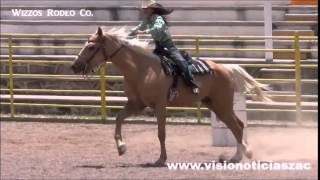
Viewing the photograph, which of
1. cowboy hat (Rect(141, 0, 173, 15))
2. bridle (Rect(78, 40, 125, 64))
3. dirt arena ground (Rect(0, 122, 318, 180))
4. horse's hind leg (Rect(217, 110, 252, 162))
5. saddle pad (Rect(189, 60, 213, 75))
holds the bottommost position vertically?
dirt arena ground (Rect(0, 122, 318, 180))

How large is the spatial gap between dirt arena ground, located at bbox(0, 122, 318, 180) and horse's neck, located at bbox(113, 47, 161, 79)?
1184 mm

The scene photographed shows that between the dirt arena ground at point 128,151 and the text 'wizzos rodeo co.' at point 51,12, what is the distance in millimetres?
2888

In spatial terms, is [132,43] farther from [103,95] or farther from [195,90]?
[103,95]

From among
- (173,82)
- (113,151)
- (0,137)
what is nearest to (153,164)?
(173,82)

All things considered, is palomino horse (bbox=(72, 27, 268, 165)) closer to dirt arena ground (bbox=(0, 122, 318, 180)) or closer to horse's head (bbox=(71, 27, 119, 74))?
horse's head (bbox=(71, 27, 119, 74))

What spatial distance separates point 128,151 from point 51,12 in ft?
22.0

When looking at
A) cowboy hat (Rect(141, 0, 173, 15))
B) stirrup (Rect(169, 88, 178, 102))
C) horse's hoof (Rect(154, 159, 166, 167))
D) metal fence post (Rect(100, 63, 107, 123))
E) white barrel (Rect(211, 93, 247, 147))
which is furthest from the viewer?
metal fence post (Rect(100, 63, 107, 123))

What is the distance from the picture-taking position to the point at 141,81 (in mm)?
12469

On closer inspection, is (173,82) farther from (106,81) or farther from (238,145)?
(106,81)

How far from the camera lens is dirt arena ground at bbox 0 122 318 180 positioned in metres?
11.3

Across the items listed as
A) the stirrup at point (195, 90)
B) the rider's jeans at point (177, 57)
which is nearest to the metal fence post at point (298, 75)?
the stirrup at point (195, 90)

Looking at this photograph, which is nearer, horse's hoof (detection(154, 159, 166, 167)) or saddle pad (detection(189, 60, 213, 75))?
horse's hoof (detection(154, 159, 166, 167))

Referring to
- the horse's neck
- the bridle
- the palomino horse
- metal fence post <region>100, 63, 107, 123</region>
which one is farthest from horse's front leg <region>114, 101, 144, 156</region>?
metal fence post <region>100, 63, 107, 123</region>

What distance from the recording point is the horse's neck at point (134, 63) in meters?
12.5
